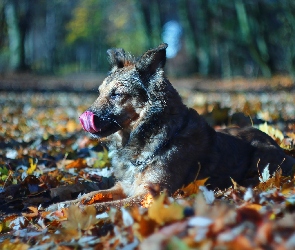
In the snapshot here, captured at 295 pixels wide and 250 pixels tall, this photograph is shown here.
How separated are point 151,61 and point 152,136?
0.80 metres

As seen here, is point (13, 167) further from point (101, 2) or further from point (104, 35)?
point (104, 35)

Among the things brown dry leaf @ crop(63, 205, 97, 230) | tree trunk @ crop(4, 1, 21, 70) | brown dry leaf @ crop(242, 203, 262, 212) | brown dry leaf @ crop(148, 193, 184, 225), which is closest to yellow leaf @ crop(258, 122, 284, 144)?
brown dry leaf @ crop(242, 203, 262, 212)

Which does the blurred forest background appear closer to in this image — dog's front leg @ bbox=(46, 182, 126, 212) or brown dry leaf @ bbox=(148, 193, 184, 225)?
dog's front leg @ bbox=(46, 182, 126, 212)

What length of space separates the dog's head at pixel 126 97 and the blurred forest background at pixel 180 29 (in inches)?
999

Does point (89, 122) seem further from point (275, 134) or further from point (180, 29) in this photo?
point (180, 29)

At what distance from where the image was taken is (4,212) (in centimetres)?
518

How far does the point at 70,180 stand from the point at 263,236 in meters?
3.80

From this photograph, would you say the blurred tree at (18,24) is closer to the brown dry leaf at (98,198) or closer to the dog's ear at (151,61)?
the dog's ear at (151,61)

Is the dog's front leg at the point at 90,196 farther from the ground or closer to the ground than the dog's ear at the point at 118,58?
closer to the ground

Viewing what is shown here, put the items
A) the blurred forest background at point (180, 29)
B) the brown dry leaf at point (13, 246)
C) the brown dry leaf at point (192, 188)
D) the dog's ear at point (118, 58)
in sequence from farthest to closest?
1. the blurred forest background at point (180, 29)
2. the dog's ear at point (118, 58)
3. the brown dry leaf at point (192, 188)
4. the brown dry leaf at point (13, 246)

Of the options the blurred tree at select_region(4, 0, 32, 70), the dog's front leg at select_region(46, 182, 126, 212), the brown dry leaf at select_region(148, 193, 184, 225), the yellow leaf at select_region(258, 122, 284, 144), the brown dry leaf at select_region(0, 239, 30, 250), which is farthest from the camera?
the blurred tree at select_region(4, 0, 32, 70)

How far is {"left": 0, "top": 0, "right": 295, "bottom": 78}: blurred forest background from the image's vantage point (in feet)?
122

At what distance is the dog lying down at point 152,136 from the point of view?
16.4 ft

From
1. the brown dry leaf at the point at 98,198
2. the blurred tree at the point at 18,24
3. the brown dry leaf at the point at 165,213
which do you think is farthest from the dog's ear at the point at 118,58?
the blurred tree at the point at 18,24
